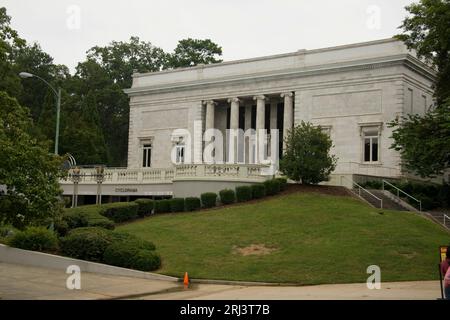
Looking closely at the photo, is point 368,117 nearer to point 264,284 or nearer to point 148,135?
point 148,135

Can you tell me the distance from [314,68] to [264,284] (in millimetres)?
32044

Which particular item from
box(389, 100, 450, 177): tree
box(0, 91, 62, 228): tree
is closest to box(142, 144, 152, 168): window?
box(389, 100, 450, 177): tree

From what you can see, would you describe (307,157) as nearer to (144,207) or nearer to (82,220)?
(144,207)

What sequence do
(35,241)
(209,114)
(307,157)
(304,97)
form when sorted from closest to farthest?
(35,241)
(307,157)
(304,97)
(209,114)

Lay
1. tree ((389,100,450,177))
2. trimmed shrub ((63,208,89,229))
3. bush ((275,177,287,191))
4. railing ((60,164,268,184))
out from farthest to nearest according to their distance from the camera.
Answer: railing ((60,164,268,184)) → bush ((275,177,287,191)) → trimmed shrub ((63,208,89,229)) → tree ((389,100,450,177))

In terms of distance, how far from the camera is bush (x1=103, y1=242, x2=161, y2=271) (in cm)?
1948

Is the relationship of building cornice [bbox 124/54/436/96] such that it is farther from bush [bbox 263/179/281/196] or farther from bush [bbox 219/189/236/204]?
bush [bbox 219/189/236/204]

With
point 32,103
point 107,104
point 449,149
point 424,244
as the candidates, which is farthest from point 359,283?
point 32,103

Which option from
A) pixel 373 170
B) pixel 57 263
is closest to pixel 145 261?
pixel 57 263

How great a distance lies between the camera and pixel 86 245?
20.3m

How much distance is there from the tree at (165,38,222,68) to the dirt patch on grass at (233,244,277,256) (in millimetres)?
52855

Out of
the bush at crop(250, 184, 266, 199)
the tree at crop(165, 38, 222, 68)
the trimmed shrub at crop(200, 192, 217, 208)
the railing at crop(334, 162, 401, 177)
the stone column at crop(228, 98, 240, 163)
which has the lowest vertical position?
the trimmed shrub at crop(200, 192, 217, 208)
